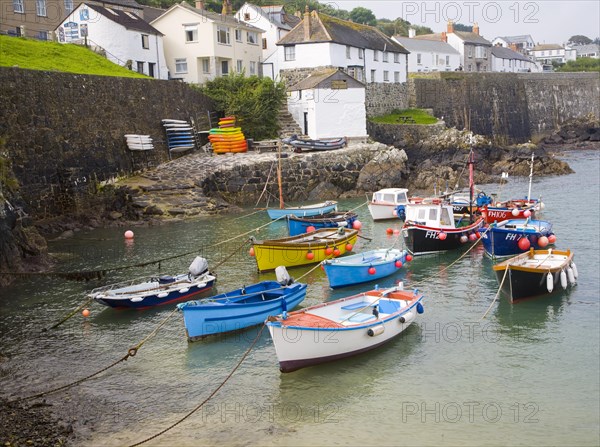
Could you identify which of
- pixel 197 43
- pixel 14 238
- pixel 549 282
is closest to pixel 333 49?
pixel 197 43

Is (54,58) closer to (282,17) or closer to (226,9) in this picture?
(226,9)

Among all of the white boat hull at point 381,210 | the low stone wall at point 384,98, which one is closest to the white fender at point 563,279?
the white boat hull at point 381,210

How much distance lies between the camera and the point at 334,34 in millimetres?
48375

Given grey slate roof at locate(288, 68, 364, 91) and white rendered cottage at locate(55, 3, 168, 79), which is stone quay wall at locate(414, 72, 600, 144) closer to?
grey slate roof at locate(288, 68, 364, 91)

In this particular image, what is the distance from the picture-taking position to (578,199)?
119 ft

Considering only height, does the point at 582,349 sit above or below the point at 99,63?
below

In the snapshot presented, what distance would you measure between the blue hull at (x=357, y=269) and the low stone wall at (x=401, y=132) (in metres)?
27.8

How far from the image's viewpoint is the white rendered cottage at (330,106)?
44.1 meters

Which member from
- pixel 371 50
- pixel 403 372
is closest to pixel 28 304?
pixel 403 372

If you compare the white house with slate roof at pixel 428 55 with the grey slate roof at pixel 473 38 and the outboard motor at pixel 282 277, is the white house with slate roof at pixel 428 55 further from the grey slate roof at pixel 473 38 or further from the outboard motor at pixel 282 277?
Answer: the outboard motor at pixel 282 277

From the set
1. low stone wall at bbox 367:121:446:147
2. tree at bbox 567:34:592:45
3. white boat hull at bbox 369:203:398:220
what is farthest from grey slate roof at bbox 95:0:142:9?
tree at bbox 567:34:592:45

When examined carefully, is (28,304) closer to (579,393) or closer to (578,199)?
(579,393)

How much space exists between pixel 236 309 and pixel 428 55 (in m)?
62.3

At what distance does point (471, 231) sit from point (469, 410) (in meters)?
13.8
